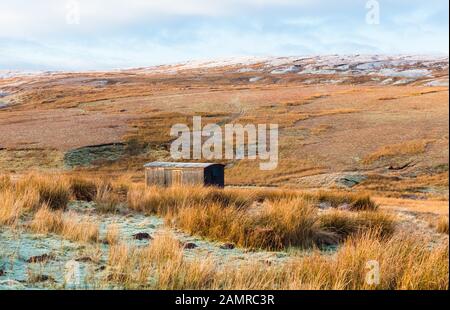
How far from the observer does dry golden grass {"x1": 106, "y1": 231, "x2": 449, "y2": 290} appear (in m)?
3.98

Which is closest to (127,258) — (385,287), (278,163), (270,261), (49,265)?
(49,265)

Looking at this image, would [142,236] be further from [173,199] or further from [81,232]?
[173,199]

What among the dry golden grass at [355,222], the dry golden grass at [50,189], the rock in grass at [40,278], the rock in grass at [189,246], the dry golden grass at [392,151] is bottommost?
the dry golden grass at [355,222]

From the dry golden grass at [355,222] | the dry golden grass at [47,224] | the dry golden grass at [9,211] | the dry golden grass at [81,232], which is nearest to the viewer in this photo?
the dry golden grass at [81,232]

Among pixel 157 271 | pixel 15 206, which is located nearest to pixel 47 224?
pixel 15 206

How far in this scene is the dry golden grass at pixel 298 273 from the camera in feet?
13.1

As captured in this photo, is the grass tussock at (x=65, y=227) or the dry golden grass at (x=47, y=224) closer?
the grass tussock at (x=65, y=227)

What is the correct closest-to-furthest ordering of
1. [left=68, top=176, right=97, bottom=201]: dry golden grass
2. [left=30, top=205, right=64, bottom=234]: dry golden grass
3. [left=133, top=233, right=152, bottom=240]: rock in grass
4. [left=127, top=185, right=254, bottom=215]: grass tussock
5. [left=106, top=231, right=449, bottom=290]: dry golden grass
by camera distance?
[left=106, top=231, right=449, bottom=290]: dry golden grass < [left=30, top=205, right=64, bottom=234]: dry golden grass < [left=133, top=233, right=152, bottom=240]: rock in grass < [left=127, top=185, right=254, bottom=215]: grass tussock < [left=68, top=176, right=97, bottom=201]: dry golden grass

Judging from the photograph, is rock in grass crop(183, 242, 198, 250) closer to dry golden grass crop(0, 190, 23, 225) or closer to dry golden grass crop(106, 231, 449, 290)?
dry golden grass crop(106, 231, 449, 290)

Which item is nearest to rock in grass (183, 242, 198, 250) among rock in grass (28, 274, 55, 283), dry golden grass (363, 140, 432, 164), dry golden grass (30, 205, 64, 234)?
dry golden grass (30, 205, 64, 234)

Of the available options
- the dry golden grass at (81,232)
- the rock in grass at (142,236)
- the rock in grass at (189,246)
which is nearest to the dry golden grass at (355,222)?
the rock in grass at (189,246)

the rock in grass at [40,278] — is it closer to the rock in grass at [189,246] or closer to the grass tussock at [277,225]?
the rock in grass at [189,246]

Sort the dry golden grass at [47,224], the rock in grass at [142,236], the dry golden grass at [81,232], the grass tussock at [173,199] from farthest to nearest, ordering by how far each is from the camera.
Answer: the grass tussock at [173,199]
the rock in grass at [142,236]
the dry golden grass at [47,224]
the dry golden grass at [81,232]
